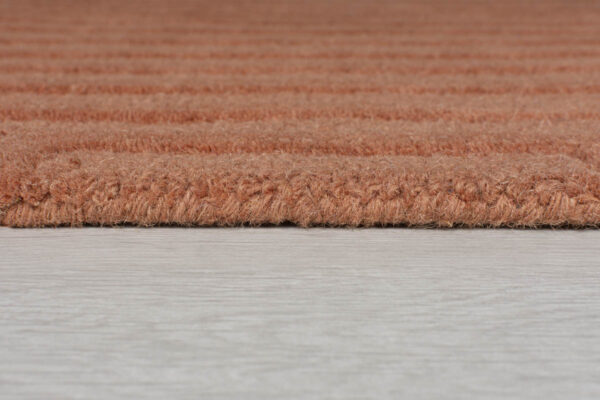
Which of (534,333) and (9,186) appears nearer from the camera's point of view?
(534,333)

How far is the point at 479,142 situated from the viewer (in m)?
0.93

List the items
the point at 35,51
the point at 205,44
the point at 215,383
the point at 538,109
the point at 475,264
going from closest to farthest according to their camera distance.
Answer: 1. the point at 215,383
2. the point at 475,264
3. the point at 538,109
4. the point at 35,51
5. the point at 205,44

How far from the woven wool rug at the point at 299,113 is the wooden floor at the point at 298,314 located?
0.05 m

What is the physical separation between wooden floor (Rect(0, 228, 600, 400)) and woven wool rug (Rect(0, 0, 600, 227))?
51mm

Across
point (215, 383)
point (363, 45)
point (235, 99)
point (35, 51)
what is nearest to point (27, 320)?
point (215, 383)

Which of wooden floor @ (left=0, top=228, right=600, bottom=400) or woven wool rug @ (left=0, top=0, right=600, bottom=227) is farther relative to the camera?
woven wool rug @ (left=0, top=0, right=600, bottom=227)

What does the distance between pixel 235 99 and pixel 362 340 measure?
2.76ft

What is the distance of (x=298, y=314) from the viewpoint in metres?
0.55

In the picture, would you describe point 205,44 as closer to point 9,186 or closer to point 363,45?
point 363,45

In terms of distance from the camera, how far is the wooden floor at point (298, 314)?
46 cm

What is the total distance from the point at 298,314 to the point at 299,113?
67cm

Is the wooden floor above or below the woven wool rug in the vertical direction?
below

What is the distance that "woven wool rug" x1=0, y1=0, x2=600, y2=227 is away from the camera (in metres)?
0.73

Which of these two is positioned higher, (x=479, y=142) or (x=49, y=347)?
(x=479, y=142)
